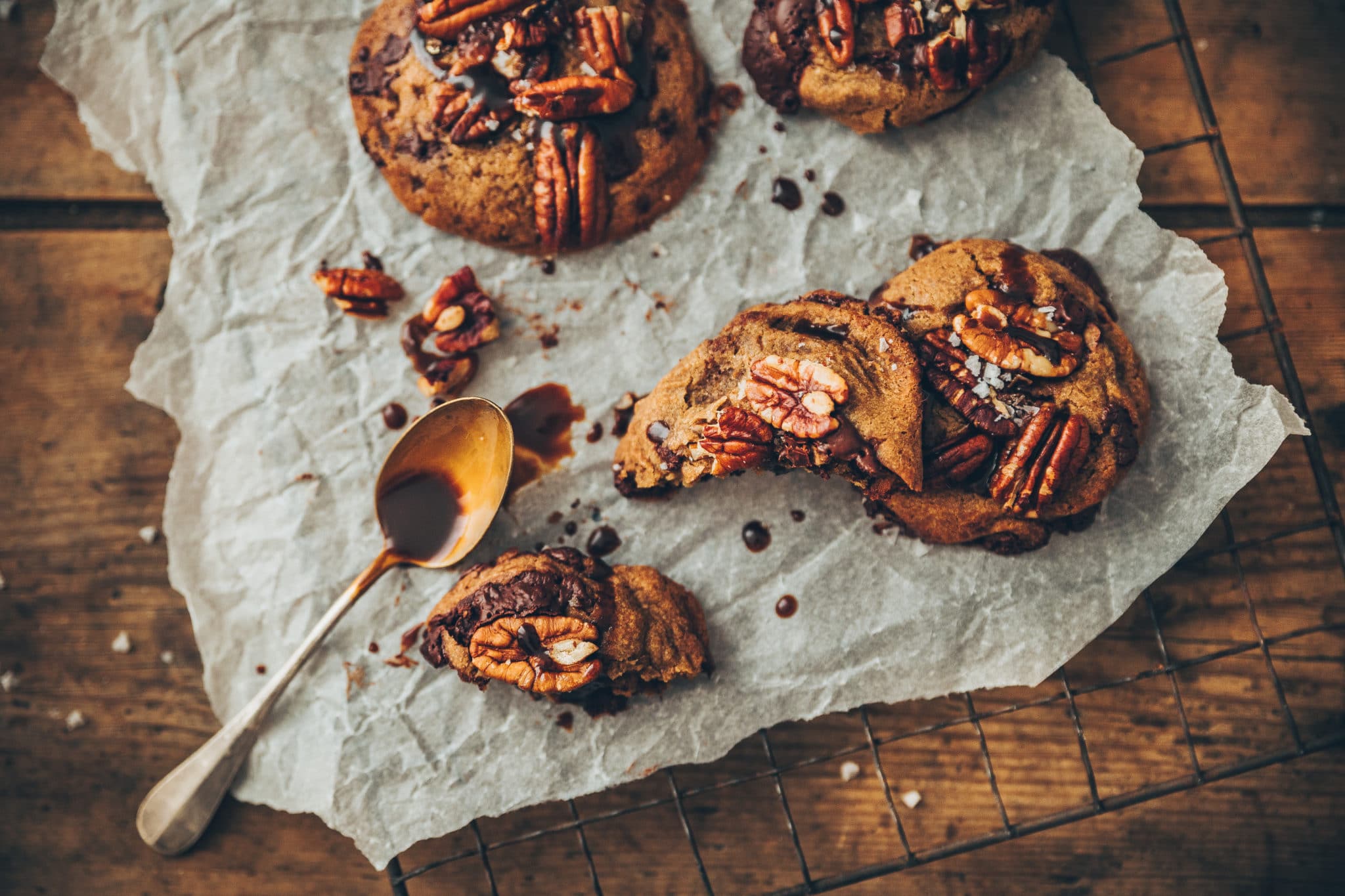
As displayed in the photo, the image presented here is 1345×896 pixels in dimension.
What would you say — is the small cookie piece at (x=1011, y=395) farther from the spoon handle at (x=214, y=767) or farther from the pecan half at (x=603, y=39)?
the spoon handle at (x=214, y=767)

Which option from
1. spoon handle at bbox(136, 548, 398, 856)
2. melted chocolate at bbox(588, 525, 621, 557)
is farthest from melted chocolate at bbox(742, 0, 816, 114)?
spoon handle at bbox(136, 548, 398, 856)

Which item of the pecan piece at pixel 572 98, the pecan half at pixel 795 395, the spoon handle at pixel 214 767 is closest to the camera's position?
the pecan half at pixel 795 395

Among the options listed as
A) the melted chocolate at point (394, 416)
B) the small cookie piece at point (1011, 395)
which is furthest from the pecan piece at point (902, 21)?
the melted chocolate at point (394, 416)

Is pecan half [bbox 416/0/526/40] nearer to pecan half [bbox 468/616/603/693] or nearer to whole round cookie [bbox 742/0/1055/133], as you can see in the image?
whole round cookie [bbox 742/0/1055/133]

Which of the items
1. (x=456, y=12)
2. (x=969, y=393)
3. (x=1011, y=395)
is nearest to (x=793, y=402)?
(x=969, y=393)

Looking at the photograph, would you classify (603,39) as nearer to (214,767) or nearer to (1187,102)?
(1187,102)

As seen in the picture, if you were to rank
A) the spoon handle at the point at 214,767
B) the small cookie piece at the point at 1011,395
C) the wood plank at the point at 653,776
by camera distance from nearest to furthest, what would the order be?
1. the small cookie piece at the point at 1011,395
2. the spoon handle at the point at 214,767
3. the wood plank at the point at 653,776

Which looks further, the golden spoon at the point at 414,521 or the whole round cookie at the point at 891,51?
the golden spoon at the point at 414,521
